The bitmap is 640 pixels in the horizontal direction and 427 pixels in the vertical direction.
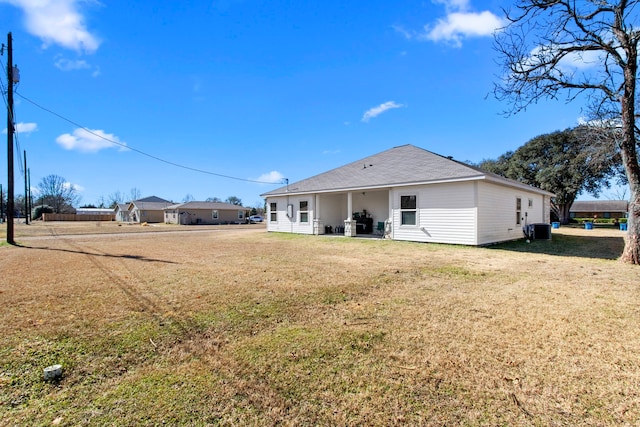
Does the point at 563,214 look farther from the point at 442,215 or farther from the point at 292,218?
the point at 292,218

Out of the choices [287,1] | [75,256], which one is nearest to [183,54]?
[287,1]

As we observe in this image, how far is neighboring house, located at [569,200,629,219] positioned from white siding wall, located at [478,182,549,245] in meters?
57.7

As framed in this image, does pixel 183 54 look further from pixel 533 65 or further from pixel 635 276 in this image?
pixel 635 276

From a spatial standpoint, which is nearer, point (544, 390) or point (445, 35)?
point (544, 390)

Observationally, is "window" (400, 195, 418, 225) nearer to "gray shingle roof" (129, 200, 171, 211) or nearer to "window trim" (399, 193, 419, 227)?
"window trim" (399, 193, 419, 227)

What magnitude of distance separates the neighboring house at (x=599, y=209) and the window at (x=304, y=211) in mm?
64298

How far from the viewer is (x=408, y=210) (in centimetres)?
1362

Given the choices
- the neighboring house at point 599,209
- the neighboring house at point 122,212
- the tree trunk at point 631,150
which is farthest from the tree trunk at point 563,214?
the neighboring house at point 122,212

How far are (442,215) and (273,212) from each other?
11.9 meters

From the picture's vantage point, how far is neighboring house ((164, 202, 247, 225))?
138ft

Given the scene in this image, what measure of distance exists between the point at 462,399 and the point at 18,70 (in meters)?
20.0

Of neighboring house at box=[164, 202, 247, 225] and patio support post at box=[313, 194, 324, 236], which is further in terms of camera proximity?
neighboring house at box=[164, 202, 247, 225]

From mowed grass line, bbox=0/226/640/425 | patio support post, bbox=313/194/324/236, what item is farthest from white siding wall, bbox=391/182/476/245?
mowed grass line, bbox=0/226/640/425

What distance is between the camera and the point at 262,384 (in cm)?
249
